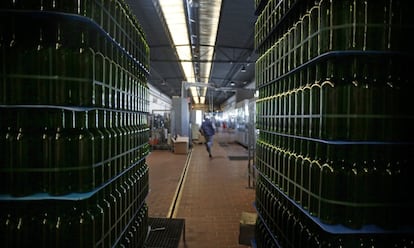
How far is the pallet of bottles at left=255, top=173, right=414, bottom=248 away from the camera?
183 centimetres

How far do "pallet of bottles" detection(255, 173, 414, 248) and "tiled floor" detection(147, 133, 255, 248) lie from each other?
111 centimetres

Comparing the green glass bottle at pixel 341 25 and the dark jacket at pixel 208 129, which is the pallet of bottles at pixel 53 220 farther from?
the dark jacket at pixel 208 129

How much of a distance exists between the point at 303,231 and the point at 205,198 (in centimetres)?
400

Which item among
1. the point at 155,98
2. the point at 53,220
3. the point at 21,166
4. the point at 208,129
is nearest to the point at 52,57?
the point at 21,166

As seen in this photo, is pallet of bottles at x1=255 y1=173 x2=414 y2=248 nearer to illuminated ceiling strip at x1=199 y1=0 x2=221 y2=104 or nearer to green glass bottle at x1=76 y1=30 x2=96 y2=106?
green glass bottle at x1=76 y1=30 x2=96 y2=106

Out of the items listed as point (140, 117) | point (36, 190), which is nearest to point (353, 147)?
point (36, 190)

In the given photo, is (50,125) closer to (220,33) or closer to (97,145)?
(97,145)

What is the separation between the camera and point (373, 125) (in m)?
1.82

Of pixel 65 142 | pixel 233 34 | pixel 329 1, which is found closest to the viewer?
pixel 65 142

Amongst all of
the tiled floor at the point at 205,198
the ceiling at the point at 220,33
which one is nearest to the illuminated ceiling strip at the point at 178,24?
the ceiling at the point at 220,33

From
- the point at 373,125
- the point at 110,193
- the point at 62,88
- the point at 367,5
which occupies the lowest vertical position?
the point at 110,193

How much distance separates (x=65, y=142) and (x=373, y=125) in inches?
72.6

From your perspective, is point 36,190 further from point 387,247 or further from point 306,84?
point 387,247

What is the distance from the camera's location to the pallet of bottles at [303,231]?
183 centimetres
